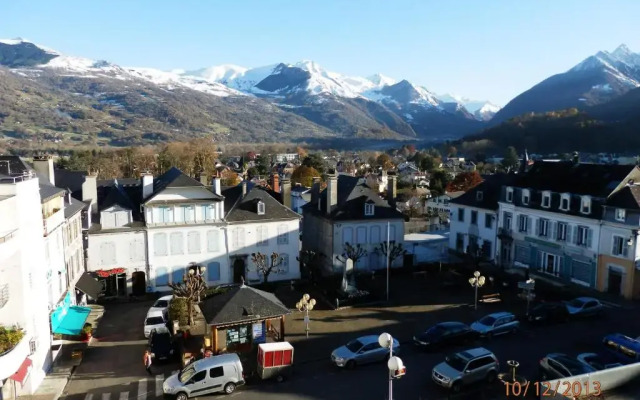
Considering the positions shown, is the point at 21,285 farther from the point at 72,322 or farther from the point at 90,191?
the point at 90,191

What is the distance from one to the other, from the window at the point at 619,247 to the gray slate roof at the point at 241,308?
73.3 ft

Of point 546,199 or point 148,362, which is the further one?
point 546,199

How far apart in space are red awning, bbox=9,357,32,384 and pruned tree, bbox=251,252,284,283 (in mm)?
16141

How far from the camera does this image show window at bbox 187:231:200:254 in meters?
33.7

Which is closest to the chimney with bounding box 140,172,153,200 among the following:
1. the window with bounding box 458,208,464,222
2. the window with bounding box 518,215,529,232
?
the window with bounding box 458,208,464,222

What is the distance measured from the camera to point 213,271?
34562 millimetres

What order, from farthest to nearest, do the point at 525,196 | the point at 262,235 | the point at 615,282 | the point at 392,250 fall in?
1. the point at 525,196
2. the point at 392,250
3. the point at 262,235
4. the point at 615,282

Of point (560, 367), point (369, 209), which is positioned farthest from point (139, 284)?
point (560, 367)

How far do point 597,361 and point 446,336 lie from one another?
636 centimetres

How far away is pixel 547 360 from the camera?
19734 millimetres

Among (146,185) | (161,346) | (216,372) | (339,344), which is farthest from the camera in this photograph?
(146,185)

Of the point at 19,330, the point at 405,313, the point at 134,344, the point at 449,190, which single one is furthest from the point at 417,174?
the point at 19,330

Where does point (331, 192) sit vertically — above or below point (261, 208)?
above

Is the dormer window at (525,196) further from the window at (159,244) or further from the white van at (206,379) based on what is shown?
the white van at (206,379)
